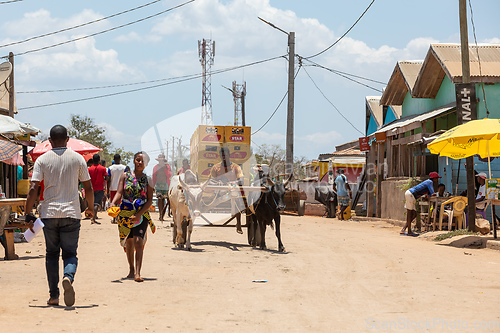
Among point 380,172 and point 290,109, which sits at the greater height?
point 290,109

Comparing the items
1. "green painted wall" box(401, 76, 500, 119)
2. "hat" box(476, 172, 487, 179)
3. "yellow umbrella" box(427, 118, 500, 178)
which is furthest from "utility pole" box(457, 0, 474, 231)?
"green painted wall" box(401, 76, 500, 119)

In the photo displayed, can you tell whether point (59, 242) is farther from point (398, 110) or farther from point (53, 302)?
point (398, 110)

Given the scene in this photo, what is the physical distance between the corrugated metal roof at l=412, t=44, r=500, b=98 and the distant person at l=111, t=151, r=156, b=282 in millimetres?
12426

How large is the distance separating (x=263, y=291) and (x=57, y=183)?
2874 mm

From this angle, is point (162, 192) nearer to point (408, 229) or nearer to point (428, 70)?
point (408, 229)

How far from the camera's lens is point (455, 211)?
16.1 metres

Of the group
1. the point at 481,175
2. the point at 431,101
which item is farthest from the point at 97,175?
the point at 431,101

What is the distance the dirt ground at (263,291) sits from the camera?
238 inches

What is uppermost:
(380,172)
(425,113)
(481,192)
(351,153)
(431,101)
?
(431,101)

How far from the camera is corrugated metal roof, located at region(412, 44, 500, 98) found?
736 inches

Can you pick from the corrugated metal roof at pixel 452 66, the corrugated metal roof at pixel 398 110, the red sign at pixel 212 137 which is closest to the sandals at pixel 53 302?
the corrugated metal roof at pixel 452 66

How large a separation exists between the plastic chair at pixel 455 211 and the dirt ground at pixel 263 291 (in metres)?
2.62

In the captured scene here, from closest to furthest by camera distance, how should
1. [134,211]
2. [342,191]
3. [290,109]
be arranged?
1. [134,211]
2. [342,191]
3. [290,109]

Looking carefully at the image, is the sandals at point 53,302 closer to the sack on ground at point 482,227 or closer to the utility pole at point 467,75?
the utility pole at point 467,75
